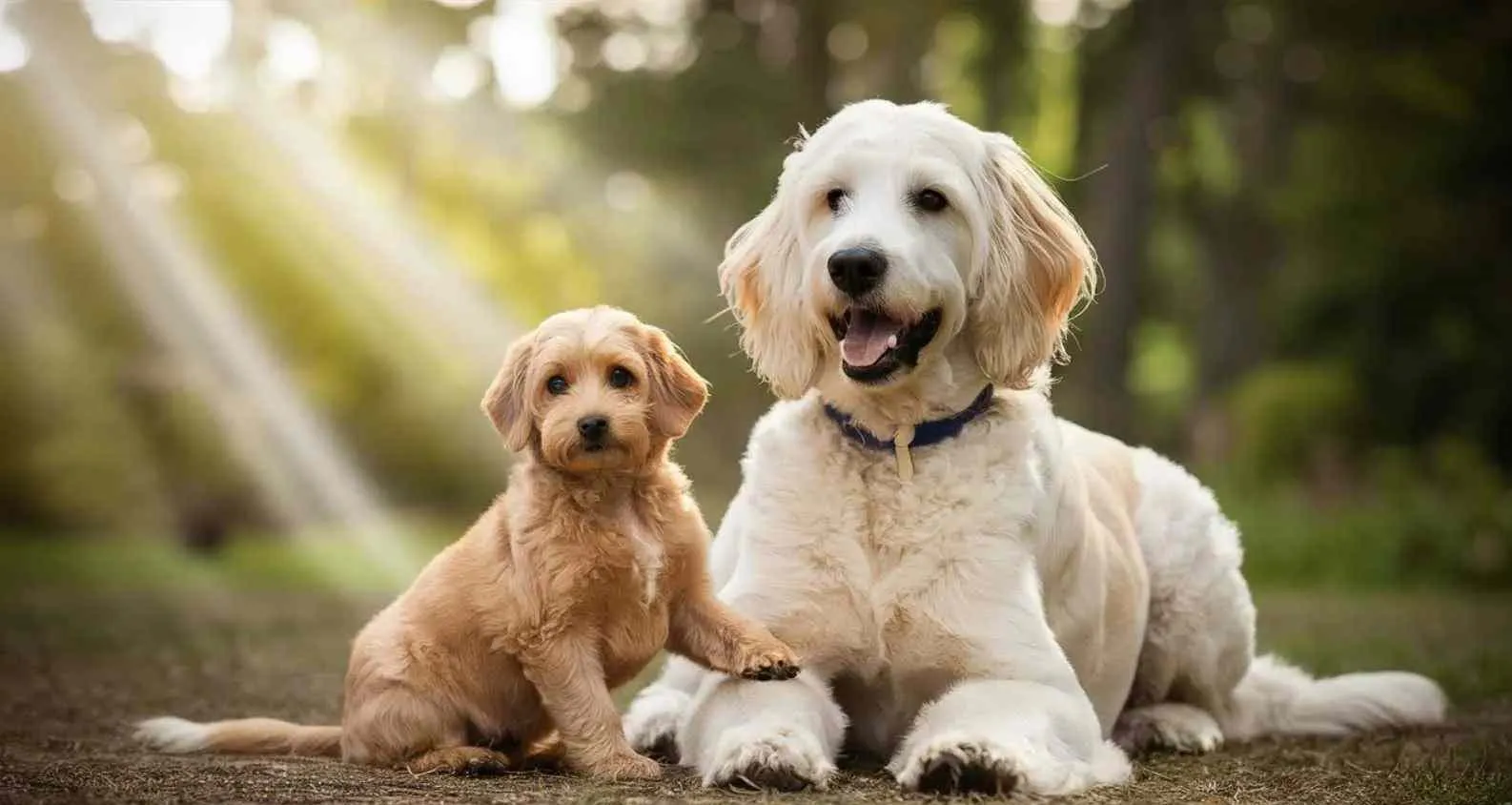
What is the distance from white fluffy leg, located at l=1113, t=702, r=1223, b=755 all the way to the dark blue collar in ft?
4.61

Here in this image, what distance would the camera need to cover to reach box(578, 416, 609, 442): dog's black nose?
4367mm

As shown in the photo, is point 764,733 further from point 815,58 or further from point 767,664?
point 815,58

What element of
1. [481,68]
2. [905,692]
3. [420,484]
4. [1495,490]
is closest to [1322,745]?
[905,692]

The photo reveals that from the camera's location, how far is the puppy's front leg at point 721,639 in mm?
4270

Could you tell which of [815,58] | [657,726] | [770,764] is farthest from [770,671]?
[815,58]

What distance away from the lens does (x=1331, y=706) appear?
19.0ft

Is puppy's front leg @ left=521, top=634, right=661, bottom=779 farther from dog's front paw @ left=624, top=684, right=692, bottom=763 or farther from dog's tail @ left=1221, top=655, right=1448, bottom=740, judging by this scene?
dog's tail @ left=1221, top=655, right=1448, bottom=740

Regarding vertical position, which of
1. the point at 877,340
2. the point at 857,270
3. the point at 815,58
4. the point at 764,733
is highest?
the point at 815,58

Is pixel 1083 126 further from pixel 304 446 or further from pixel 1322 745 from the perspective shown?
pixel 1322 745

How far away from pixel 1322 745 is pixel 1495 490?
8.56 meters

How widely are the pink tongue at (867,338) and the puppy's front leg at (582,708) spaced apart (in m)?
1.05

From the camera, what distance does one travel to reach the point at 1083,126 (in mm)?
24797

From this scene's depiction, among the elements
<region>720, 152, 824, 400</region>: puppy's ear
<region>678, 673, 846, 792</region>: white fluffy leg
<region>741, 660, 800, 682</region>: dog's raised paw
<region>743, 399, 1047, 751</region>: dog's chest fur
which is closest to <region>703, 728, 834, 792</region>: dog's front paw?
<region>678, 673, 846, 792</region>: white fluffy leg

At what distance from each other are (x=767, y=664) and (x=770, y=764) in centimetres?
35
